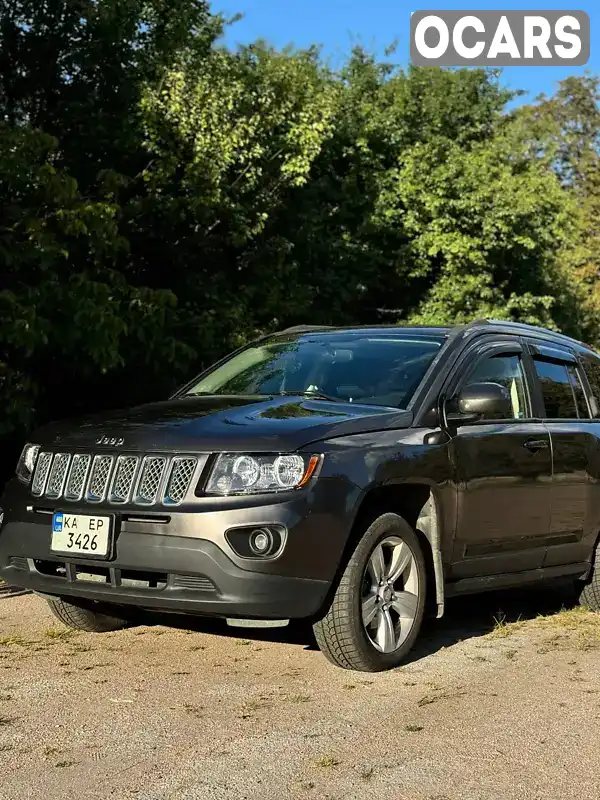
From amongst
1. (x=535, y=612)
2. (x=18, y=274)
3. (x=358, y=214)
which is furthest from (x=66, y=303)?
(x=358, y=214)

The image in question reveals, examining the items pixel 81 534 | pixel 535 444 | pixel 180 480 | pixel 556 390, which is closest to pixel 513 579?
pixel 535 444

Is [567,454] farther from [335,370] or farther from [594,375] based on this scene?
[335,370]

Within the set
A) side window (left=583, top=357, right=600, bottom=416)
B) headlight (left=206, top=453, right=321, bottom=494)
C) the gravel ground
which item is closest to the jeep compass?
headlight (left=206, top=453, right=321, bottom=494)

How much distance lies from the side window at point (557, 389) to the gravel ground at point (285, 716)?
4.55ft

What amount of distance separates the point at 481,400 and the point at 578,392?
1877 millimetres

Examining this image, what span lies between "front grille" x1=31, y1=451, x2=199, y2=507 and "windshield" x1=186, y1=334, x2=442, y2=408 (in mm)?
1248

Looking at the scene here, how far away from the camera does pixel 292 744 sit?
409 centimetres

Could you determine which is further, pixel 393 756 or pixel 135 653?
pixel 135 653

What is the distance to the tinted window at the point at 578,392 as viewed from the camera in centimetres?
727

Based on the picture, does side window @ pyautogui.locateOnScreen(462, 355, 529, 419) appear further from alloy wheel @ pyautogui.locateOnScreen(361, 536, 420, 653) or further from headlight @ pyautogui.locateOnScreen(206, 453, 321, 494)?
headlight @ pyautogui.locateOnScreen(206, 453, 321, 494)

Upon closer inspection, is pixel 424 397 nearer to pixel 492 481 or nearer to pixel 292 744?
pixel 492 481

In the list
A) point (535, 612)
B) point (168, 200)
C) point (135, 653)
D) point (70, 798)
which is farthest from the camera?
point (168, 200)

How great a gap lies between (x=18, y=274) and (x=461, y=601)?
290 inches
